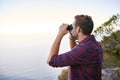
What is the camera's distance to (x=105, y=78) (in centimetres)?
1370

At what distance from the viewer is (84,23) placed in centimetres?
397

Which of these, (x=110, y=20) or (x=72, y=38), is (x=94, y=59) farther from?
(x=110, y=20)

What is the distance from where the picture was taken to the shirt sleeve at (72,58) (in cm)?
380

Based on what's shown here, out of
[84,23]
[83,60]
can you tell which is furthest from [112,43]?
[83,60]

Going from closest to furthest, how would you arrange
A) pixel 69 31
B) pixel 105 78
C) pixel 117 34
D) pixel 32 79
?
pixel 69 31 → pixel 105 78 → pixel 117 34 → pixel 32 79

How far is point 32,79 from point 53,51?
16372 centimetres

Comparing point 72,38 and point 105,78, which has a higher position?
point 72,38

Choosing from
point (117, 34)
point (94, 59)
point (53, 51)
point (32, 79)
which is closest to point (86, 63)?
point (94, 59)

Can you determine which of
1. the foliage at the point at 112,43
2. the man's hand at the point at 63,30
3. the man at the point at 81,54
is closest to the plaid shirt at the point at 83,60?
the man at the point at 81,54

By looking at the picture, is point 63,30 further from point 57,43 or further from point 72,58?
point 72,58

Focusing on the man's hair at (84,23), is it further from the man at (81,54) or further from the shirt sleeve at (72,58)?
the shirt sleeve at (72,58)

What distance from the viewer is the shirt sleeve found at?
380cm

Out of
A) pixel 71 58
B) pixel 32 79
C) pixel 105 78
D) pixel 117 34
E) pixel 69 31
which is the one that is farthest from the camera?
pixel 32 79

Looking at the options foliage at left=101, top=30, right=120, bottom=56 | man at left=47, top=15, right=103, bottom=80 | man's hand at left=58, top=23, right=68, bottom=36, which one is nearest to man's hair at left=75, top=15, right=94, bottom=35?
man at left=47, top=15, right=103, bottom=80
